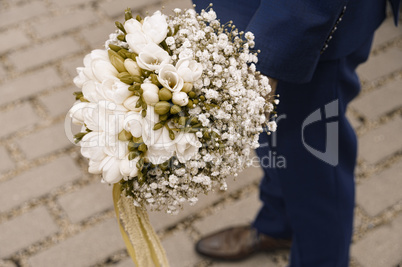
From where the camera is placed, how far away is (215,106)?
99 cm

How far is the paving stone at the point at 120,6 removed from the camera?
314 centimetres

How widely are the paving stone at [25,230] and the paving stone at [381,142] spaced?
5.35ft

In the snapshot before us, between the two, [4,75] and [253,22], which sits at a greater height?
[4,75]

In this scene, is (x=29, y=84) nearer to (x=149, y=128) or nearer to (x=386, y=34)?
(x=149, y=128)

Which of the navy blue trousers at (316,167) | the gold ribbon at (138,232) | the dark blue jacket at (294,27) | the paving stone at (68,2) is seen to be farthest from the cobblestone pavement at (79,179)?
the dark blue jacket at (294,27)

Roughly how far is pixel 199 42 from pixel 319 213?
3.01ft

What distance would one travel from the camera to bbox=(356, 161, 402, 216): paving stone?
7.28 ft

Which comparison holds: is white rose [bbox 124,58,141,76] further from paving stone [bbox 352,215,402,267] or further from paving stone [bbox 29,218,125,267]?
paving stone [bbox 352,215,402,267]

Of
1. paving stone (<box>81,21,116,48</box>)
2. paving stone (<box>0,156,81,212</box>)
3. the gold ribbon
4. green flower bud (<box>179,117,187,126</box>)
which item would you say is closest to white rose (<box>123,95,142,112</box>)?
green flower bud (<box>179,117,187,126</box>)

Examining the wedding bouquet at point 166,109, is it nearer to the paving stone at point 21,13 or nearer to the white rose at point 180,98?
the white rose at point 180,98

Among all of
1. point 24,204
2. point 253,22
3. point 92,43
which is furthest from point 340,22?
point 92,43

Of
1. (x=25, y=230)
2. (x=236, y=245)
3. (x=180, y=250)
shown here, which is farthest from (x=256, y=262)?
(x=25, y=230)

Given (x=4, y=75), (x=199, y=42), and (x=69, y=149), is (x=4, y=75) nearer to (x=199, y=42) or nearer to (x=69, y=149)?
(x=69, y=149)

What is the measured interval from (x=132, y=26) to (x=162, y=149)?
0.29m
